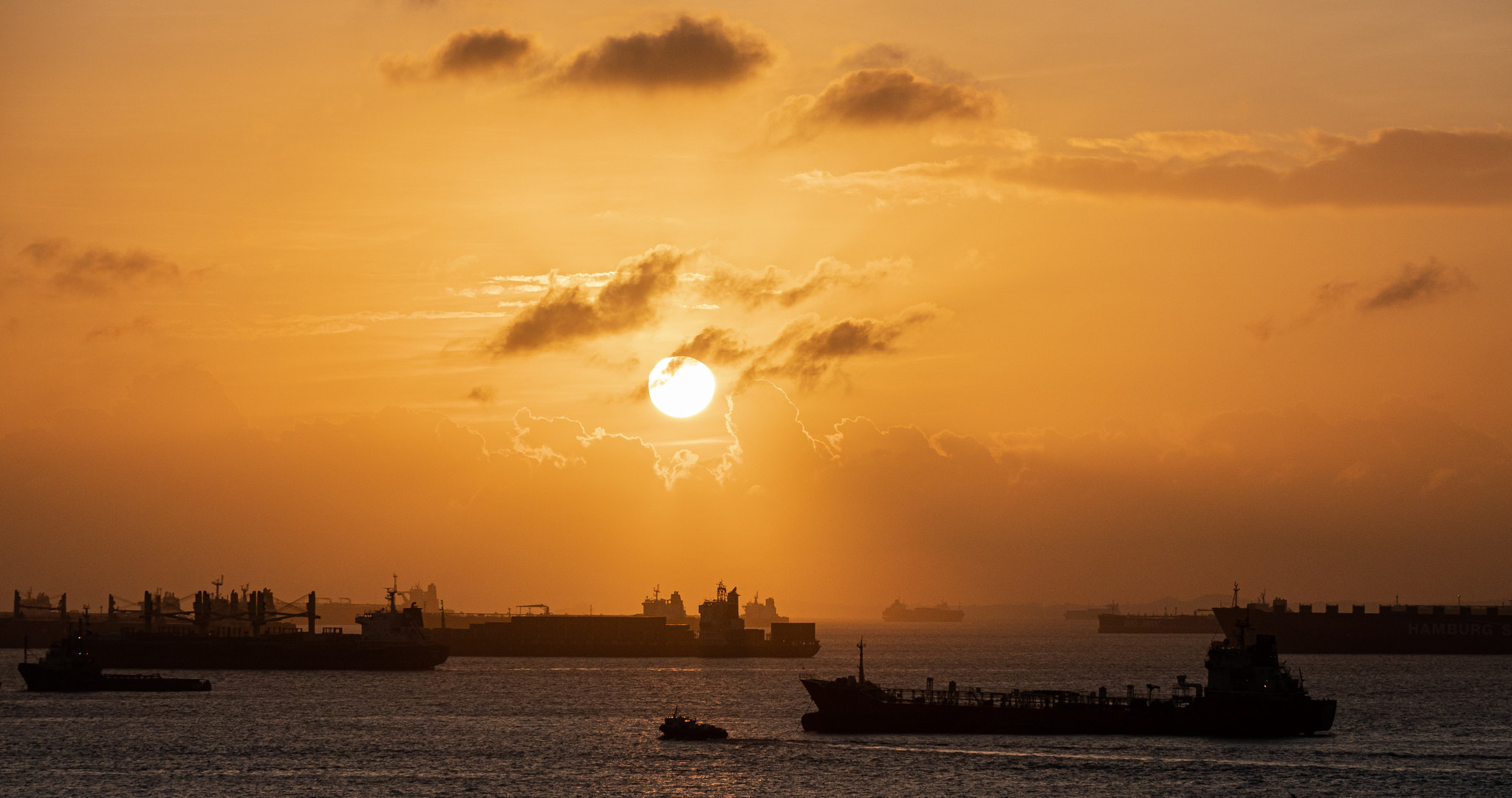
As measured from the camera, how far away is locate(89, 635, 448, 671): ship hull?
18925 centimetres

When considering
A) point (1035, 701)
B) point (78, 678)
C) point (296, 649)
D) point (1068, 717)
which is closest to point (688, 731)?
point (1035, 701)

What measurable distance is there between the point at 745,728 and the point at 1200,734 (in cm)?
3104

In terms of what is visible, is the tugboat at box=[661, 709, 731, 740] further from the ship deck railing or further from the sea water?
the ship deck railing

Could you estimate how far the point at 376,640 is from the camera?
628ft

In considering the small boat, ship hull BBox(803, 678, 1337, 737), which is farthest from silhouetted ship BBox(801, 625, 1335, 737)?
the small boat

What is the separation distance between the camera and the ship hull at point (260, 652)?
621 feet

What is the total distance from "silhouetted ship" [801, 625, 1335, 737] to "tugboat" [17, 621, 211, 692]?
258ft

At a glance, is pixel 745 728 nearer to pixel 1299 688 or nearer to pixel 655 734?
pixel 655 734

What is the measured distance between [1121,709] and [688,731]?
28428 millimetres

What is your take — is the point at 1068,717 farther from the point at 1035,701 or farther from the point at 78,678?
the point at 78,678

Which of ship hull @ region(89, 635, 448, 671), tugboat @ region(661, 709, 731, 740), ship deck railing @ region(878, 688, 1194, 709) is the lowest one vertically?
ship hull @ region(89, 635, 448, 671)

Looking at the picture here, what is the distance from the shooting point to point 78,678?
140 m

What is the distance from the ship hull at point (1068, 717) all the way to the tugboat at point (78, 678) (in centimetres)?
7930

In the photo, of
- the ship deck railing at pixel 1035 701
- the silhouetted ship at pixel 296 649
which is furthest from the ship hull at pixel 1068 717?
the silhouetted ship at pixel 296 649
